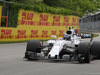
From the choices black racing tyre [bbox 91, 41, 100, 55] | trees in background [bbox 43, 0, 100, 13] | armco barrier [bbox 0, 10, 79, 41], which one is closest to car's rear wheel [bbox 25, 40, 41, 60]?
black racing tyre [bbox 91, 41, 100, 55]

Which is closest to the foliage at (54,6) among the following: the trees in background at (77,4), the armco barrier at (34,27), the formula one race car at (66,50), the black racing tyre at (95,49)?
the trees in background at (77,4)

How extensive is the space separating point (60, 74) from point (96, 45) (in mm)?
4130

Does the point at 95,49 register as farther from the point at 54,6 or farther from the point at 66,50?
the point at 54,6

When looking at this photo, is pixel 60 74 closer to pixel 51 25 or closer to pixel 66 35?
pixel 66 35

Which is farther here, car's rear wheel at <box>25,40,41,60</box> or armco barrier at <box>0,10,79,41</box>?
armco barrier at <box>0,10,79,41</box>

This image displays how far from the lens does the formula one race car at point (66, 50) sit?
9.20 meters

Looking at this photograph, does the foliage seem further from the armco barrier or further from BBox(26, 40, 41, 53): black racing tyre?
BBox(26, 40, 41, 53): black racing tyre

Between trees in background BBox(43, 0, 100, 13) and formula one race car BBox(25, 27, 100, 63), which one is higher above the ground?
trees in background BBox(43, 0, 100, 13)

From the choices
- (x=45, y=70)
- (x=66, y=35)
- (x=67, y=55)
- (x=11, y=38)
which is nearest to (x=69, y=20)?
(x=11, y=38)

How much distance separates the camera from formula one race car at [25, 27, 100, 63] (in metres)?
9.20

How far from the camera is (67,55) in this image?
9.51 metres

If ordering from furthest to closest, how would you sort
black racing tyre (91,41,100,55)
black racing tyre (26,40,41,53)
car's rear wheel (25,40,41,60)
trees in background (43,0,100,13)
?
trees in background (43,0,100,13) → black racing tyre (91,41,100,55) → black racing tyre (26,40,41,53) → car's rear wheel (25,40,41,60)

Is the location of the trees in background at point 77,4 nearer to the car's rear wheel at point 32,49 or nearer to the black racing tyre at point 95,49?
the black racing tyre at point 95,49

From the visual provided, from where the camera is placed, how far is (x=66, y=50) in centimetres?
988
